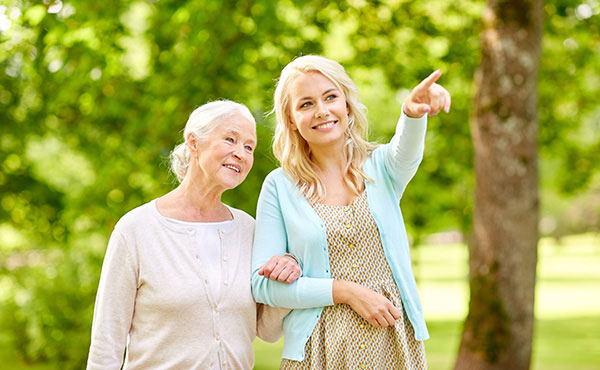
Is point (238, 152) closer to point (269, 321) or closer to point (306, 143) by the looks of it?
point (306, 143)

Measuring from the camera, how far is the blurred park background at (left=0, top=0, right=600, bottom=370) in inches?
277

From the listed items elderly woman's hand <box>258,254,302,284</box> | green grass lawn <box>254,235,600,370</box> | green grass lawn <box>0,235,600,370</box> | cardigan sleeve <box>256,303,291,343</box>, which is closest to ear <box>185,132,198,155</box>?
elderly woman's hand <box>258,254,302,284</box>

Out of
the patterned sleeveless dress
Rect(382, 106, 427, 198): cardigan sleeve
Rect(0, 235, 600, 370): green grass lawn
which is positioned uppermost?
Rect(0, 235, 600, 370): green grass lawn

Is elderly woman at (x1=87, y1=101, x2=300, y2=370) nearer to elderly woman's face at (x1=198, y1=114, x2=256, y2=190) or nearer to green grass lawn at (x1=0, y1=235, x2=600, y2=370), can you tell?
elderly woman's face at (x1=198, y1=114, x2=256, y2=190)

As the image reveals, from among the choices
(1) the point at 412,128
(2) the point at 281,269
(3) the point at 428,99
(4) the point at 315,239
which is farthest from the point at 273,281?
(3) the point at 428,99

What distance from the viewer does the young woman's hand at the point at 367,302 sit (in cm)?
272

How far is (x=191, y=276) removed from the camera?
9.51 feet

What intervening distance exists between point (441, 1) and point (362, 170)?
351 inches

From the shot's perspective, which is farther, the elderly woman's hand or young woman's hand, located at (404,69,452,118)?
the elderly woman's hand

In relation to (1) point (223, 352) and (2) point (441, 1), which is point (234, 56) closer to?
(1) point (223, 352)

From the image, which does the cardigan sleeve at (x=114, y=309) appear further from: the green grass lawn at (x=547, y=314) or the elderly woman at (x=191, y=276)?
the green grass lawn at (x=547, y=314)

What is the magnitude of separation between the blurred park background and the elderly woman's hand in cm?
198

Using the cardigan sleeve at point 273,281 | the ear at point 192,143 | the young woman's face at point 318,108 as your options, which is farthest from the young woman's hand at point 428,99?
the ear at point 192,143

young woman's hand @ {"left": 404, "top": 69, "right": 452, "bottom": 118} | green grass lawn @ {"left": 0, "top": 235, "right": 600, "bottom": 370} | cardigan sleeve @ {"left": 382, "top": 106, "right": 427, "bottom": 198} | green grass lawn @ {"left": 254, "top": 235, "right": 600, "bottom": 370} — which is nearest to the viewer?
young woman's hand @ {"left": 404, "top": 69, "right": 452, "bottom": 118}
